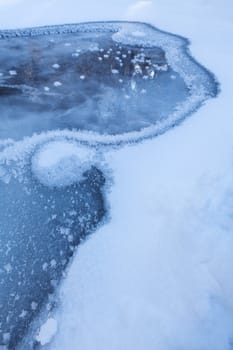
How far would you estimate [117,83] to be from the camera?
3.72 metres

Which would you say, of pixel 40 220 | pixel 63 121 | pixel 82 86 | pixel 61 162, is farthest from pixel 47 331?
pixel 82 86

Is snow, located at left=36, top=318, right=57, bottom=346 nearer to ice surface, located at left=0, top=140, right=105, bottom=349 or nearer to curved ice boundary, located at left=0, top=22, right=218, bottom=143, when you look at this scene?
ice surface, located at left=0, top=140, right=105, bottom=349

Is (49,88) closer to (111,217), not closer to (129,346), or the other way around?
(111,217)

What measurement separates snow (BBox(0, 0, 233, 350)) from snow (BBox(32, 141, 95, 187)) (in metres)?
0.23

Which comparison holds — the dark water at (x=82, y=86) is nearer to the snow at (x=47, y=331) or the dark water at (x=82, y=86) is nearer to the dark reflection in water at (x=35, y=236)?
the dark reflection in water at (x=35, y=236)

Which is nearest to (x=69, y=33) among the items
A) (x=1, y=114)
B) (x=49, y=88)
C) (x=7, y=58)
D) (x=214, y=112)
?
(x=7, y=58)

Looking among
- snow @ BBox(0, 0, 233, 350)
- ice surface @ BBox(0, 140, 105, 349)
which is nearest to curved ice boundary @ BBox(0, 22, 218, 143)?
snow @ BBox(0, 0, 233, 350)

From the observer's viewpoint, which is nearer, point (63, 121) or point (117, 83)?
point (63, 121)

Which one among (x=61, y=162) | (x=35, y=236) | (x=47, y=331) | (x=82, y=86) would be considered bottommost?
(x=47, y=331)

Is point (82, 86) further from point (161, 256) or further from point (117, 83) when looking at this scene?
point (161, 256)

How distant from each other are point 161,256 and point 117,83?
246 centimetres

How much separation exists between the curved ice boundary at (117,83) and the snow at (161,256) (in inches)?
13.8

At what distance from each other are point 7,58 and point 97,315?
365 centimetres

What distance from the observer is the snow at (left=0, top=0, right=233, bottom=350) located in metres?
1.56
